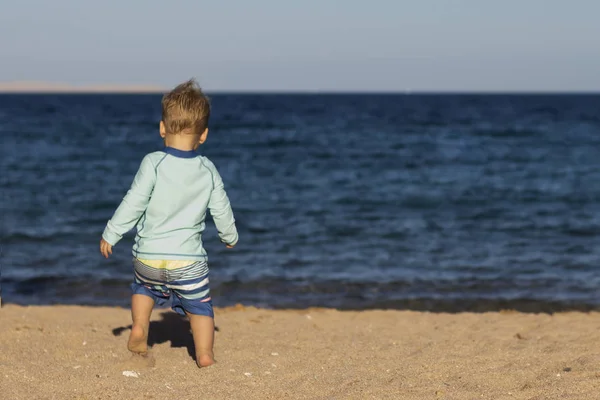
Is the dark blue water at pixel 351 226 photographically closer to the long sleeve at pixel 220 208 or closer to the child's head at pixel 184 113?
the long sleeve at pixel 220 208

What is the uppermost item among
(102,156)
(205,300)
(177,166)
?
(177,166)

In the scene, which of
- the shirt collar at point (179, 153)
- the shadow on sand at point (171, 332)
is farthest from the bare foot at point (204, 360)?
the shirt collar at point (179, 153)

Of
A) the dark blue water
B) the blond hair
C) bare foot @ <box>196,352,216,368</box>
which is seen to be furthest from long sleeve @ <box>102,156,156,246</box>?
the dark blue water

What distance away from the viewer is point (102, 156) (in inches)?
882

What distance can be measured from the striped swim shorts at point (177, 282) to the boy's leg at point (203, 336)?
0.04 metres

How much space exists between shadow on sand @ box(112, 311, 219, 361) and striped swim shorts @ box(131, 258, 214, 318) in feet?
1.78

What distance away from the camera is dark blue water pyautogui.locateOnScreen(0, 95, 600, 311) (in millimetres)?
8141

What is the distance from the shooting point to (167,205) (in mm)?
4289

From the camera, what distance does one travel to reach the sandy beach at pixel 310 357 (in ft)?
13.3

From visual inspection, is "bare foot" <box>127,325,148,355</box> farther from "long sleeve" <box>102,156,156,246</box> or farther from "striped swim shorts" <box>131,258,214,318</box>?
"long sleeve" <box>102,156,156,246</box>

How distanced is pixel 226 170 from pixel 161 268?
1531cm

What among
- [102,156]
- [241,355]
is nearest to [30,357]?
[241,355]

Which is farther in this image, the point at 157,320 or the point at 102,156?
the point at 102,156

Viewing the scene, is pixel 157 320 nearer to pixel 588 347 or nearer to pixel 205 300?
pixel 205 300
